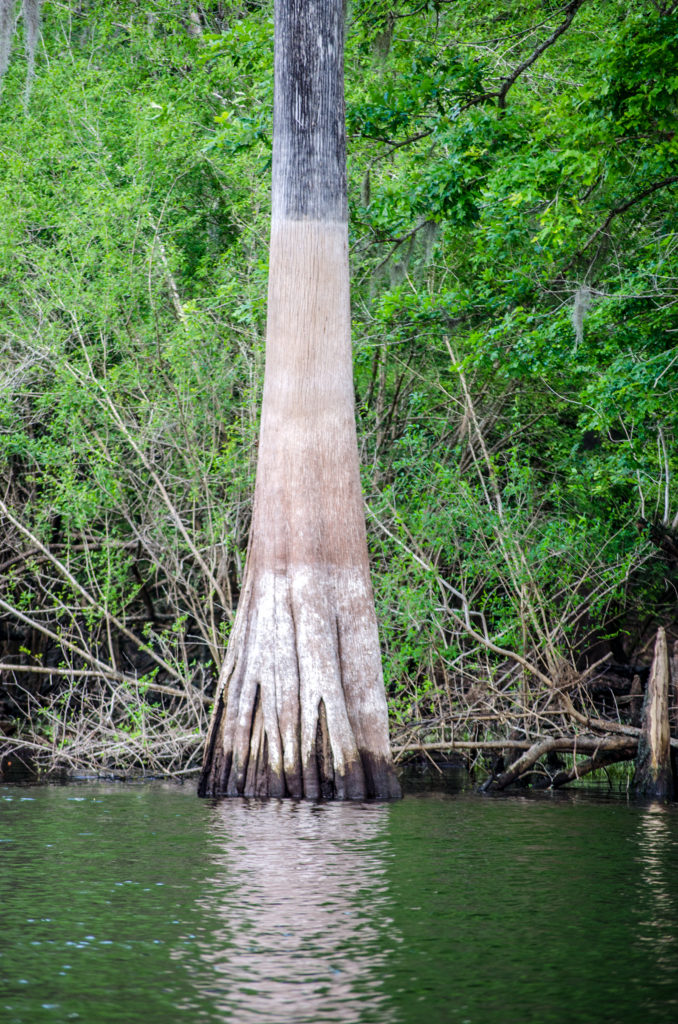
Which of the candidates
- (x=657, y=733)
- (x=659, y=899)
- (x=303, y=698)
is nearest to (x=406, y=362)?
(x=657, y=733)

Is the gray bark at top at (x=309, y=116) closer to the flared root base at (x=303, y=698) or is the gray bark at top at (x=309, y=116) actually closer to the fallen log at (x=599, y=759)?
the flared root base at (x=303, y=698)

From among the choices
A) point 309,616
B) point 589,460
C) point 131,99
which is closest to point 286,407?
point 309,616

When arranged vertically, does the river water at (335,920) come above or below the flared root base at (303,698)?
below

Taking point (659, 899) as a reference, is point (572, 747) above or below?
above

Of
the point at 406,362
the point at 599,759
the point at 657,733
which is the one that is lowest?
the point at 599,759

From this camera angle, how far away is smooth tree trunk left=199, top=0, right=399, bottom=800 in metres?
8.70

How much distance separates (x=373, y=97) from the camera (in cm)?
1208

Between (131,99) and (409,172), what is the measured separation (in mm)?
5023

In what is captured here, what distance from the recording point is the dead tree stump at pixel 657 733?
968cm

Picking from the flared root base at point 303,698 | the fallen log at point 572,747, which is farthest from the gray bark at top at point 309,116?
the fallen log at point 572,747

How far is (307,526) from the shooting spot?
359 inches

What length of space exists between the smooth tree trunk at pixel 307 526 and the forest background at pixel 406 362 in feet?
6.50

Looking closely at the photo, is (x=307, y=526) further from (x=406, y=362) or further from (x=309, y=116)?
(x=406, y=362)

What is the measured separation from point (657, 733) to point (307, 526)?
341 cm
